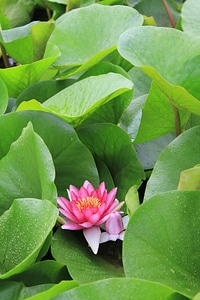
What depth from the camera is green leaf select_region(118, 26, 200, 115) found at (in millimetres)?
780

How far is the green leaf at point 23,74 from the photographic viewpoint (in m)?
0.92

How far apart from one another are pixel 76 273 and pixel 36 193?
13 centimetres

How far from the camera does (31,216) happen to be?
64 cm

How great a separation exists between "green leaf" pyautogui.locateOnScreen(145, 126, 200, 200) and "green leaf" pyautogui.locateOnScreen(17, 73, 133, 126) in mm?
104

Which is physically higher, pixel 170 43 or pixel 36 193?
pixel 170 43

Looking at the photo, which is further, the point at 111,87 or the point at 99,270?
the point at 111,87

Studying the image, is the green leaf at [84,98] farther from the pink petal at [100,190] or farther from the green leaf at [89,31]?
the green leaf at [89,31]

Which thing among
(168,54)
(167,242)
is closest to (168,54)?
(168,54)

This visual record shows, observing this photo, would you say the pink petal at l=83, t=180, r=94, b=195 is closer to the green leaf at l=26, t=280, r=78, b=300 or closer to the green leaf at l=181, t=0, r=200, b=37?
the green leaf at l=26, t=280, r=78, b=300

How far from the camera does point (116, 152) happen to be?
0.84 m

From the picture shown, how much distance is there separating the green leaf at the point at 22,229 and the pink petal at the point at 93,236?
94mm

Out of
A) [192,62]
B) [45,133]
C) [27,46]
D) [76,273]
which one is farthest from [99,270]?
[27,46]

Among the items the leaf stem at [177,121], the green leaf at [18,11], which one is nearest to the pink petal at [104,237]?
the leaf stem at [177,121]

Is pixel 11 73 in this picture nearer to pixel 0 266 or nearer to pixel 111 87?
pixel 111 87
